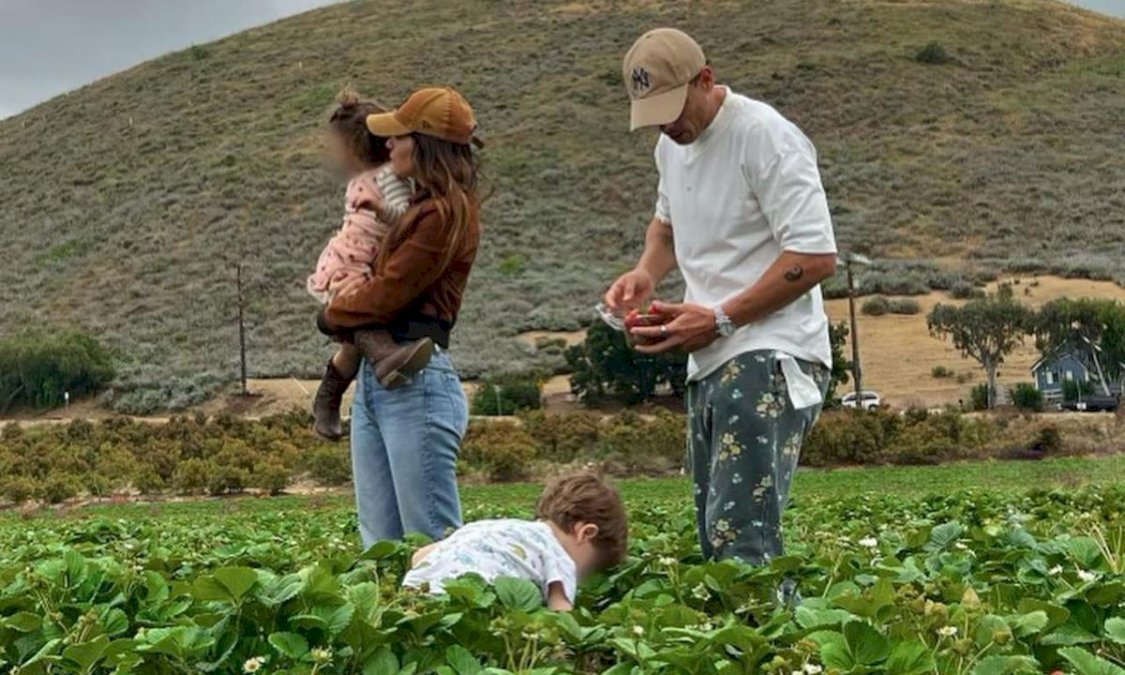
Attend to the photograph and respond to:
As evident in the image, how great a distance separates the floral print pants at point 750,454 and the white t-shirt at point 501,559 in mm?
425

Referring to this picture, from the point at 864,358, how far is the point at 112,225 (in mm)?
29951

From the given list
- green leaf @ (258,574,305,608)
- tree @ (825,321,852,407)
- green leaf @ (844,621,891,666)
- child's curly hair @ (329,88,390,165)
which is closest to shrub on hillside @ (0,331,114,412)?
tree @ (825,321,852,407)

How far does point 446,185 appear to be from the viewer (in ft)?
13.3

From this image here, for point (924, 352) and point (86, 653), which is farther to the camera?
point (924, 352)

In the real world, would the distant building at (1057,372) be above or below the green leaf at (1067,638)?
below

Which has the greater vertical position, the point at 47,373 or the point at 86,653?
the point at 86,653

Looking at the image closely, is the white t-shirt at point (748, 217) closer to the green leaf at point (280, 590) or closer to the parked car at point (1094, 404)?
the green leaf at point (280, 590)

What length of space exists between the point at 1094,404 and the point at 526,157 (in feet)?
99.1

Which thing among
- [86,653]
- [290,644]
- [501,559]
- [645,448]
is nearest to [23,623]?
[86,653]

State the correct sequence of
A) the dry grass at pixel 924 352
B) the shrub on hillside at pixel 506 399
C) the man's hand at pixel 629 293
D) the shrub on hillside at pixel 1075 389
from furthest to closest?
the dry grass at pixel 924 352 → the shrub on hillside at pixel 1075 389 → the shrub on hillside at pixel 506 399 → the man's hand at pixel 629 293

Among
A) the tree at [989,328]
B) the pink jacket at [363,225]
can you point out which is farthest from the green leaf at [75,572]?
the tree at [989,328]

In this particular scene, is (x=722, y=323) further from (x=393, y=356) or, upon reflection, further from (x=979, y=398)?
(x=979, y=398)

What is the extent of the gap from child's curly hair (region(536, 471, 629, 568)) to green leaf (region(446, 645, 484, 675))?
1157 mm

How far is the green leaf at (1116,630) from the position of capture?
2.16 m
